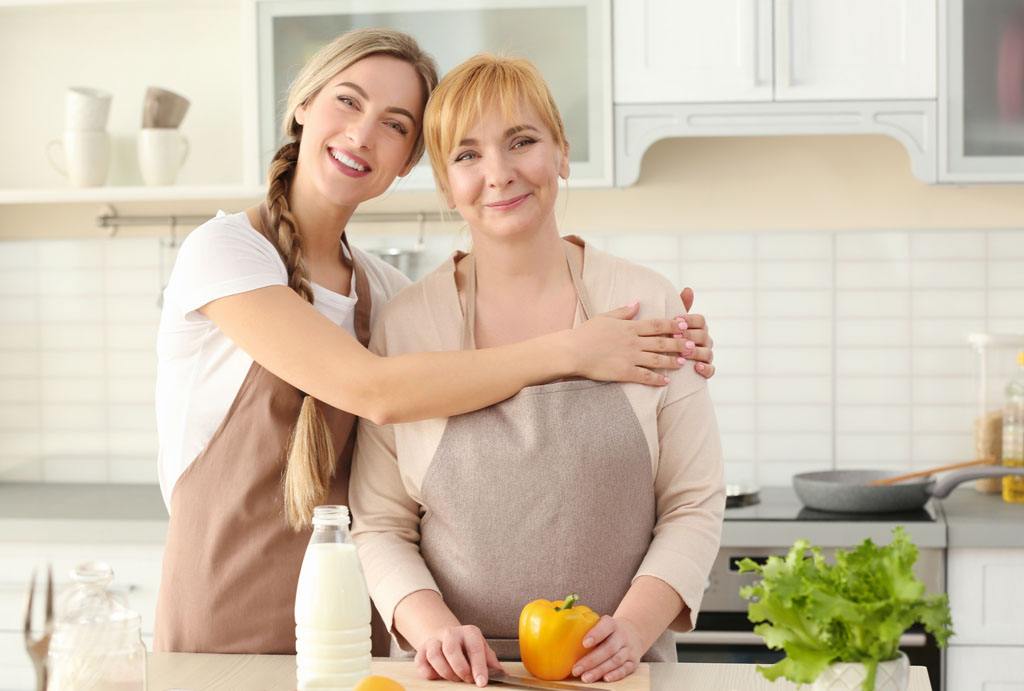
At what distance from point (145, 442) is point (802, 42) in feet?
6.23

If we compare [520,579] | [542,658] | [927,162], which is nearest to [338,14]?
[927,162]

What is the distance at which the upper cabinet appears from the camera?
8.88 ft

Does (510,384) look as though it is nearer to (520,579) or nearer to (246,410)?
(520,579)

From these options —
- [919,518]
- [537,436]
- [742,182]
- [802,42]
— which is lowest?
[919,518]

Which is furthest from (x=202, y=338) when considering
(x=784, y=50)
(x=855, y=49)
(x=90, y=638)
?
(x=855, y=49)

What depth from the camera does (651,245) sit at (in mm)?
3078

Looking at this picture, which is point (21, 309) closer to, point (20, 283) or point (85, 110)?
point (20, 283)

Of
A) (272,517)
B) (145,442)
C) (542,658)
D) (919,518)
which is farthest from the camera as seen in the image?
(145,442)

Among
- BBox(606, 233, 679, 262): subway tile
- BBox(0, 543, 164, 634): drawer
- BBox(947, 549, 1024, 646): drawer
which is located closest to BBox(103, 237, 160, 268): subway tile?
BBox(0, 543, 164, 634): drawer

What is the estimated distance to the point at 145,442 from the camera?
3.24m

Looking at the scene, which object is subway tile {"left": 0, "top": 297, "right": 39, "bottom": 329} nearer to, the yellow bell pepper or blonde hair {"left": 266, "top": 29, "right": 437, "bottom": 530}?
blonde hair {"left": 266, "top": 29, "right": 437, "bottom": 530}

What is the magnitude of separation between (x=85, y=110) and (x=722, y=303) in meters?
1.60

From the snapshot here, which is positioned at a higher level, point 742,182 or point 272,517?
point 742,182

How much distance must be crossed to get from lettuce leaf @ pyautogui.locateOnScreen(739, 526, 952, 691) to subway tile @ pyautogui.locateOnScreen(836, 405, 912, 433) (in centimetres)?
195
